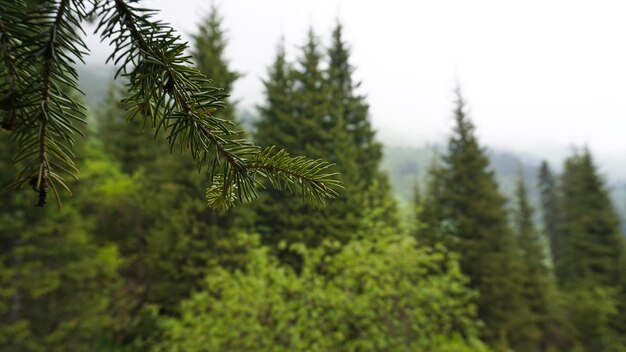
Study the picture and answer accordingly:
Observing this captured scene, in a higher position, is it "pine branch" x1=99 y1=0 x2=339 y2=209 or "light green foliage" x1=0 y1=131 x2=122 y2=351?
"pine branch" x1=99 y1=0 x2=339 y2=209

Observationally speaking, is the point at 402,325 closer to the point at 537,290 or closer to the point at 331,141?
the point at 331,141

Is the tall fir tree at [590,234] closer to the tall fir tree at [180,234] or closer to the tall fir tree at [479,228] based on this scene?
the tall fir tree at [479,228]

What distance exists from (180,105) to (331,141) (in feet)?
44.3

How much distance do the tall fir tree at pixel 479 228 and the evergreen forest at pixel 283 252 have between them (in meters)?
0.08

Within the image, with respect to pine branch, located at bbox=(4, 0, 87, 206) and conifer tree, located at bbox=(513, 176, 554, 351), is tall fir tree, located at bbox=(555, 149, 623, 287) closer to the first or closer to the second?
conifer tree, located at bbox=(513, 176, 554, 351)

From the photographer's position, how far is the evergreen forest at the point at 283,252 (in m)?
7.21

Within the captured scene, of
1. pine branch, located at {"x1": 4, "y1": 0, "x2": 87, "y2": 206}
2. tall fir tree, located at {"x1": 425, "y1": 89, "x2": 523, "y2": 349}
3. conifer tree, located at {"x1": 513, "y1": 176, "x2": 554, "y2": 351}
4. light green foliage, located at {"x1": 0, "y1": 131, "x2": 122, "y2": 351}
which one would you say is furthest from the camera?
conifer tree, located at {"x1": 513, "y1": 176, "x2": 554, "y2": 351}

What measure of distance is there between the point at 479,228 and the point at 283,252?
31.4 feet

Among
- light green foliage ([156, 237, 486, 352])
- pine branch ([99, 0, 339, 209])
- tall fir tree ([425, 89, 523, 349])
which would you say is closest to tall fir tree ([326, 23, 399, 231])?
tall fir tree ([425, 89, 523, 349])

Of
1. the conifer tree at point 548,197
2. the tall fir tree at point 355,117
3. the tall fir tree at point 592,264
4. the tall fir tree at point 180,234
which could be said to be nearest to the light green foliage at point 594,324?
the tall fir tree at point 592,264

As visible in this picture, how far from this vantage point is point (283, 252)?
1260 centimetres

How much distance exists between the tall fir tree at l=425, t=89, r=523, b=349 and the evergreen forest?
84 mm

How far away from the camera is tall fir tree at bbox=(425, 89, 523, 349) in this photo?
1474cm

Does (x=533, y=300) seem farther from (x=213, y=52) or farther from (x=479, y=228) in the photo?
(x=213, y=52)
